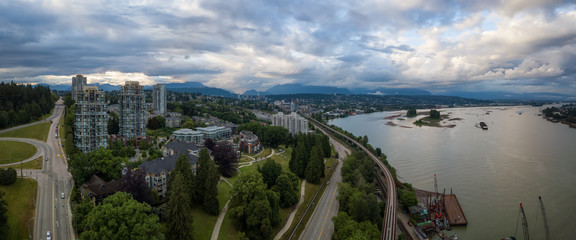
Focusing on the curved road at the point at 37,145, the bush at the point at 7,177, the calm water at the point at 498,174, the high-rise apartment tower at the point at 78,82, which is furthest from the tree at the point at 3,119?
the calm water at the point at 498,174

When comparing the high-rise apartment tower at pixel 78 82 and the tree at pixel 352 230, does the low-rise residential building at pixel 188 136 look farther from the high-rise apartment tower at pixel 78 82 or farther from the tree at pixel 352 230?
the tree at pixel 352 230

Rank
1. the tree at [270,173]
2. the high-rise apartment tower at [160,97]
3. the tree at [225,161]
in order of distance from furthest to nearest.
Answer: the high-rise apartment tower at [160,97] → the tree at [225,161] → the tree at [270,173]

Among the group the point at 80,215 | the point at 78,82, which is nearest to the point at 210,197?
the point at 80,215

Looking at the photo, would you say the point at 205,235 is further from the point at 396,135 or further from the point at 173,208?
the point at 396,135

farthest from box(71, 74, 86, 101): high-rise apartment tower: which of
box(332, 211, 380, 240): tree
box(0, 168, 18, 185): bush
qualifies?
box(332, 211, 380, 240): tree

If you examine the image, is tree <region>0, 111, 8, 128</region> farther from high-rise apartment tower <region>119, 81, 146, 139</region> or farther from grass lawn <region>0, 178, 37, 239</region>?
grass lawn <region>0, 178, 37, 239</region>
